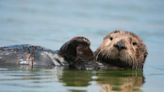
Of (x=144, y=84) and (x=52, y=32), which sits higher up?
(x=52, y=32)

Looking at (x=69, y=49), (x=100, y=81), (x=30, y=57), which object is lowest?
(x=100, y=81)

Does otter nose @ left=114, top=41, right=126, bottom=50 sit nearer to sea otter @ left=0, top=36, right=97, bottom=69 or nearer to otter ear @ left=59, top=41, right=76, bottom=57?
sea otter @ left=0, top=36, right=97, bottom=69

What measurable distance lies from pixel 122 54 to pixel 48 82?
11.2 feet

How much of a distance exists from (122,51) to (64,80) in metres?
2.92

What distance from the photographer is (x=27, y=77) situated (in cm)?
841

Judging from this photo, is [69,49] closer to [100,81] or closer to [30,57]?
[30,57]

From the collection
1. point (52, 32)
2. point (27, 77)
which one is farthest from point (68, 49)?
point (52, 32)

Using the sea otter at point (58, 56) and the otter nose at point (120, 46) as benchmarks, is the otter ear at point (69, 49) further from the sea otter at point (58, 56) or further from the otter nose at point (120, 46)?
the otter nose at point (120, 46)

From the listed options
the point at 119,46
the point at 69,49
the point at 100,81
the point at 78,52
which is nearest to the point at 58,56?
the point at 69,49

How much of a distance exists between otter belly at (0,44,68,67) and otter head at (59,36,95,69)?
221 mm

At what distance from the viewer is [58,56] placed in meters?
10.9

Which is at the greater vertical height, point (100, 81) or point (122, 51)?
point (122, 51)

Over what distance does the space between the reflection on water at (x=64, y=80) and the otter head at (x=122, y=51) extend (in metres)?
0.67

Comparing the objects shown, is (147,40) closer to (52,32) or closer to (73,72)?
(52,32)
